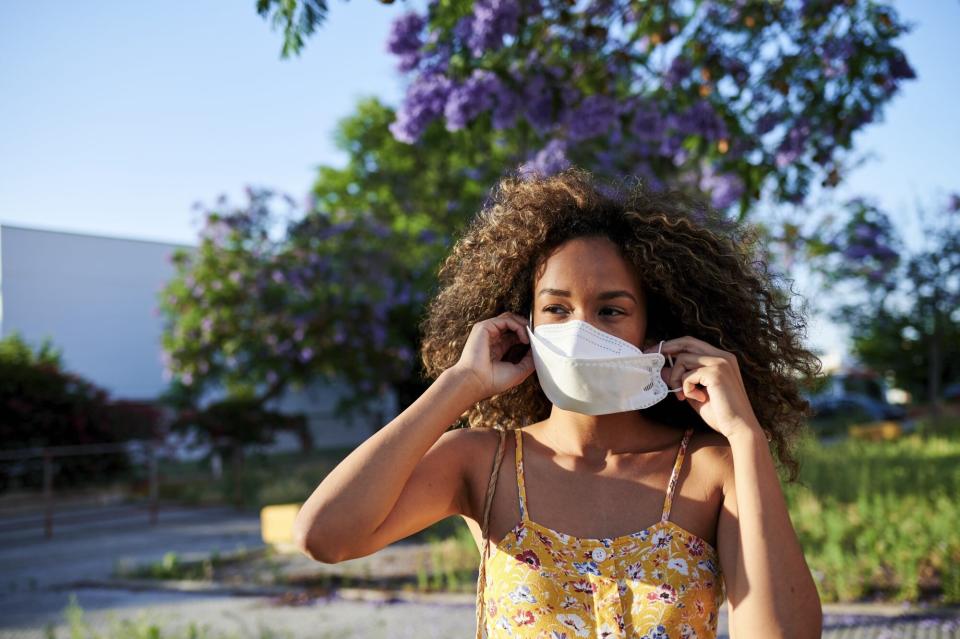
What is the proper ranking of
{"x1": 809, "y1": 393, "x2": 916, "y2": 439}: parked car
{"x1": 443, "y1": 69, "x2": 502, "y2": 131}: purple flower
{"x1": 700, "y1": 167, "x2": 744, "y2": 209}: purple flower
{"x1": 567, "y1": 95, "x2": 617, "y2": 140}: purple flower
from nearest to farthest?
{"x1": 443, "y1": 69, "x2": 502, "y2": 131}: purple flower, {"x1": 567, "y1": 95, "x2": 617, "y2": 140}: purple flower, {"x1": 700, "y1": 167, "x2": 744, "y2": 209}: purple flower, {"x1": 809, "y1": 393, "x2": 916, "y2": 439}: parked car

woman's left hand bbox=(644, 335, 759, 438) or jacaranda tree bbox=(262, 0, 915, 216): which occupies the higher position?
jacaranda tree bbox=(262, 0, 915, 216)

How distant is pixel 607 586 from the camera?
1.91m

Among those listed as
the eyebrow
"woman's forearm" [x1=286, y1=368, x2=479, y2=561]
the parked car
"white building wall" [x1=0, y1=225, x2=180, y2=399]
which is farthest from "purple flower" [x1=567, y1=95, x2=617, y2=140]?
the parked car

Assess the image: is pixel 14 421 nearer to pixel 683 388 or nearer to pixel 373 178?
pixel 373 178

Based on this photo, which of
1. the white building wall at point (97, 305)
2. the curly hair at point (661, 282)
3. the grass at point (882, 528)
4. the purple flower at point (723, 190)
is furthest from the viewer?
the white building wall at point (97, 305)

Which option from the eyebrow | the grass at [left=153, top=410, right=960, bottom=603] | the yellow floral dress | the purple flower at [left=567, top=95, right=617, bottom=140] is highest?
the purple flower at [left=567, top=95, right=617, bottom=140]

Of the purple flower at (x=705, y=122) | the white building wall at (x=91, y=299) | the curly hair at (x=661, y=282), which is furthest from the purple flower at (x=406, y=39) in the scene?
the white building wall at (x=91, y=299)

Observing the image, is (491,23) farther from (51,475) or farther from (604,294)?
(51,475)

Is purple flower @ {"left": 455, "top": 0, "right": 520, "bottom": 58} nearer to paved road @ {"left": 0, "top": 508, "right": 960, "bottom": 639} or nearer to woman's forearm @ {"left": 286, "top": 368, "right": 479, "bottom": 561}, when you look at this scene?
woman's forearm @ {"left": 286, "top": 368, "right": 479, "bottom": 561}

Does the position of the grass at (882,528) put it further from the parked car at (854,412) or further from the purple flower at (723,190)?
the parked car at (854,412)

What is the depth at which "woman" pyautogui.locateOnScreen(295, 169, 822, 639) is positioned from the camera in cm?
189

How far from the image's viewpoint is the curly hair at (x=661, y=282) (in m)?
2.32

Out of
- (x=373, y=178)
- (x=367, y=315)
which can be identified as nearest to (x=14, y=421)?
(x=367, y=315)

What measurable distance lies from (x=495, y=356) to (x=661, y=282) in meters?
0.49
